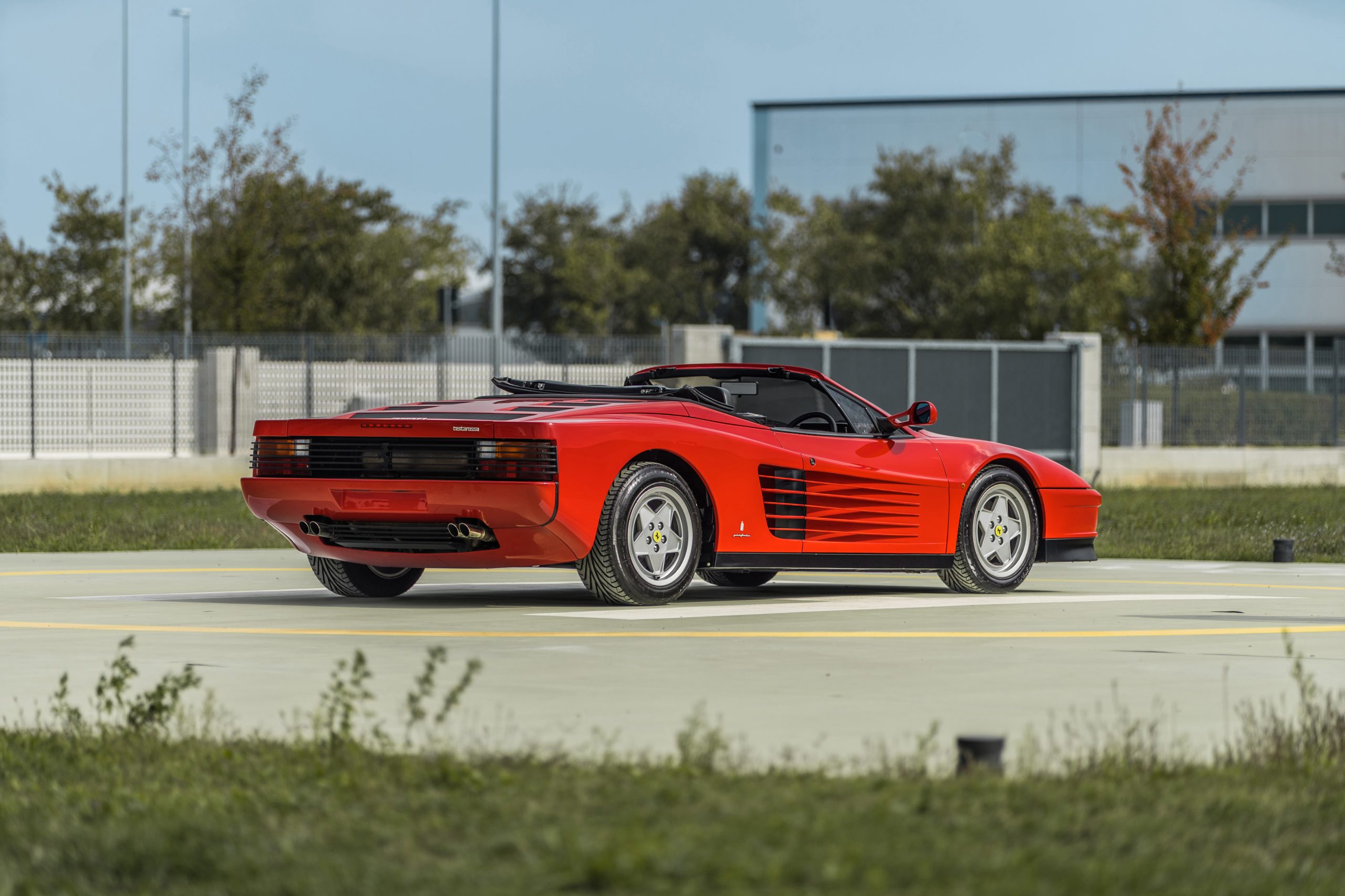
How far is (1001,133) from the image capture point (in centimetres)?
6075

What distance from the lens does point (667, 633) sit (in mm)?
8562

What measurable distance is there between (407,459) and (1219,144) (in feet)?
173

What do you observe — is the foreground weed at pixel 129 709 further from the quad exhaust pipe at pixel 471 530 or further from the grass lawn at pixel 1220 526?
the grass lawn at pixel 1220 526

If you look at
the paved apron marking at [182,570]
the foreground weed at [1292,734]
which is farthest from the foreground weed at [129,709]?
the paved apron marking at [182,570]

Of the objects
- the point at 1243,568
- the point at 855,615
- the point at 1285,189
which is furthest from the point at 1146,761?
the point at 1285,189

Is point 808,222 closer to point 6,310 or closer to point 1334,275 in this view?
point 1334,275

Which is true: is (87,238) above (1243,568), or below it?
above

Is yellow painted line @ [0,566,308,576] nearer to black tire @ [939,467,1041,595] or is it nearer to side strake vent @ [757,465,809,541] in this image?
side strake vent @ [757,465,809,541]

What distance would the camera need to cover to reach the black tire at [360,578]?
10750mm

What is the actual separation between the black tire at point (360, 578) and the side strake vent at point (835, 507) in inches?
82.1

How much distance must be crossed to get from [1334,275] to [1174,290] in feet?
72.3

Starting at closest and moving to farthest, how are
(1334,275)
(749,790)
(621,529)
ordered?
(749,790) < (621,529) < (1334,275)

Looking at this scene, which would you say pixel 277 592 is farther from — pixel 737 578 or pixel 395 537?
pixel 737 578

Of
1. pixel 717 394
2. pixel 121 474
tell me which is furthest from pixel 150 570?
pixel 121 474
